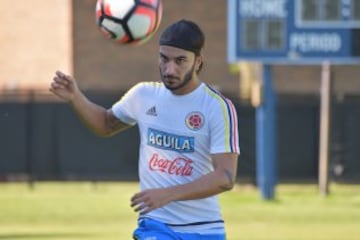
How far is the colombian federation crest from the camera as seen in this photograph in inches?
263

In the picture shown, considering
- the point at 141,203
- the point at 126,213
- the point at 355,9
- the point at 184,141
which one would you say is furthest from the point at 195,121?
the point at 355,9

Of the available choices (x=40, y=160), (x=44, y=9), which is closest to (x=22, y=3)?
(x=44, y=9)

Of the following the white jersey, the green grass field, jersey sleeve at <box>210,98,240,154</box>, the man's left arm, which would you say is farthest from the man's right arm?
the green grass field

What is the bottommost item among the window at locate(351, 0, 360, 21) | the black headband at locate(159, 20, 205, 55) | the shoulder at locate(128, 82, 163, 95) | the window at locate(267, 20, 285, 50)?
the window at locate(267, 20, 285, 50)

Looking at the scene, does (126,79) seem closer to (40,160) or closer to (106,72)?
(106,72)

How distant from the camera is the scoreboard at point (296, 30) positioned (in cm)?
2077

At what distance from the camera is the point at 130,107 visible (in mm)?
7008

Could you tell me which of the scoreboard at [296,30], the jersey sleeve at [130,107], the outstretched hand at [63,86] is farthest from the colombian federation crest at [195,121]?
the scoreboard at [296,30]

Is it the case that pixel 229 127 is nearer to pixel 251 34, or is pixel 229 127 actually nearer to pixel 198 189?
pixel 198 189

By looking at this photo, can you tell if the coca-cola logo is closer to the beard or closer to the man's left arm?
the man's left arm

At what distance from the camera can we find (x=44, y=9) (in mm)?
39781

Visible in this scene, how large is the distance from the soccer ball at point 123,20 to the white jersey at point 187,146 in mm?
1113

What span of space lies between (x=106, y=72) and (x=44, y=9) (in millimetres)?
3079

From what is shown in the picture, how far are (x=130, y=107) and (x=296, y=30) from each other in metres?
14.1
